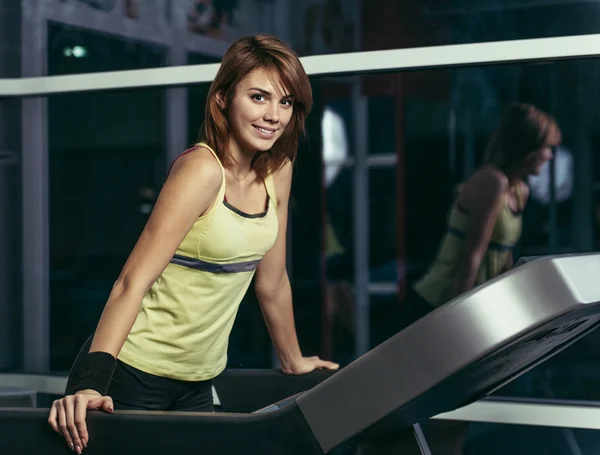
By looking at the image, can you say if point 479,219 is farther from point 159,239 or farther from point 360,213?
point 159,239

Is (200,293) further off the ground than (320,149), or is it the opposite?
(320,149)

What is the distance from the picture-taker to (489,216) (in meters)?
3.38

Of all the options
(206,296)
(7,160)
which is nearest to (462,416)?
(206,296)

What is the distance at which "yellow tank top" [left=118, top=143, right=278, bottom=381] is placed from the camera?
219cm

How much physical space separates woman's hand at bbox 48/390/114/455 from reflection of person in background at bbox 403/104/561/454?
1822 mm

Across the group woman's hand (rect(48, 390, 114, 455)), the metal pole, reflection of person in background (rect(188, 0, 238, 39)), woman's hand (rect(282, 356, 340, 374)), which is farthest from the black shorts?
reflection of person in background (rect(188, 0, 238, 39))

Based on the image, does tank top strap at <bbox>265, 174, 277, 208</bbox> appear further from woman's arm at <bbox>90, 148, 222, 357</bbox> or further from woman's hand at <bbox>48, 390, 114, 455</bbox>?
woman's hand at <bbox>48, 390, 114, 455</bbox>

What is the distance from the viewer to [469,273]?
134 inches

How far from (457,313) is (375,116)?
2.10 m

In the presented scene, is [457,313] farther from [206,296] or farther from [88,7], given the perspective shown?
[88,7]

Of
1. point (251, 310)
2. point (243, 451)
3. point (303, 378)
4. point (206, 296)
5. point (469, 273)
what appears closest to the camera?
point (243, 451)

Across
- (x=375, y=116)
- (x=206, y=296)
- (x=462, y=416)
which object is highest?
(x=375, y=116)

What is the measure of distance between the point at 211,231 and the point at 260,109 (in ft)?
0.98

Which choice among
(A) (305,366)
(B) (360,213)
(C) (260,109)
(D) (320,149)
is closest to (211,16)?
(D) (320,149)
